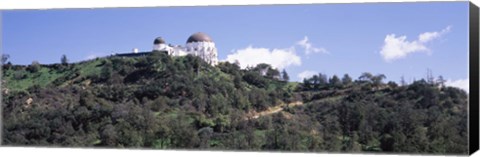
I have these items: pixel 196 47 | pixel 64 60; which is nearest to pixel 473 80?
pixel 196 47

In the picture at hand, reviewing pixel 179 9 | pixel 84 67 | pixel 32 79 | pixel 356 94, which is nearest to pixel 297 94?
pixel 356 94

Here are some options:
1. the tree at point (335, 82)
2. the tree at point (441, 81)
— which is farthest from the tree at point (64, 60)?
the tree at point (441, 81)

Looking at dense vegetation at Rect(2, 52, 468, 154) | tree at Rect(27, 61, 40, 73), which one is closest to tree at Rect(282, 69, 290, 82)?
dense vegetation at Rect(2, 52, 468, 154)

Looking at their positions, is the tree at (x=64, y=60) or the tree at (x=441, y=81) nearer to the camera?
the tree at (x=441, y=81)

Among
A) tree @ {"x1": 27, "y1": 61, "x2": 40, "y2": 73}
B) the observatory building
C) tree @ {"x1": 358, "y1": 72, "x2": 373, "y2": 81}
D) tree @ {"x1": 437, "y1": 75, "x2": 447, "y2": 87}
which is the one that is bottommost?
tree @ {"x1": 437, "y1": 75, "x2": 447, "y2": 87}

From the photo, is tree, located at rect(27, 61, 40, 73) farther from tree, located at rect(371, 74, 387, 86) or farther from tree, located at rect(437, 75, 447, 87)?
tree, located at rect(437, 75, 447, 87)

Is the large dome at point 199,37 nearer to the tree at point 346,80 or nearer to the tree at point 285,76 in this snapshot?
the tree at point 285,76

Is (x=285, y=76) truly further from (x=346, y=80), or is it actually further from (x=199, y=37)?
(x=199, y=37)
